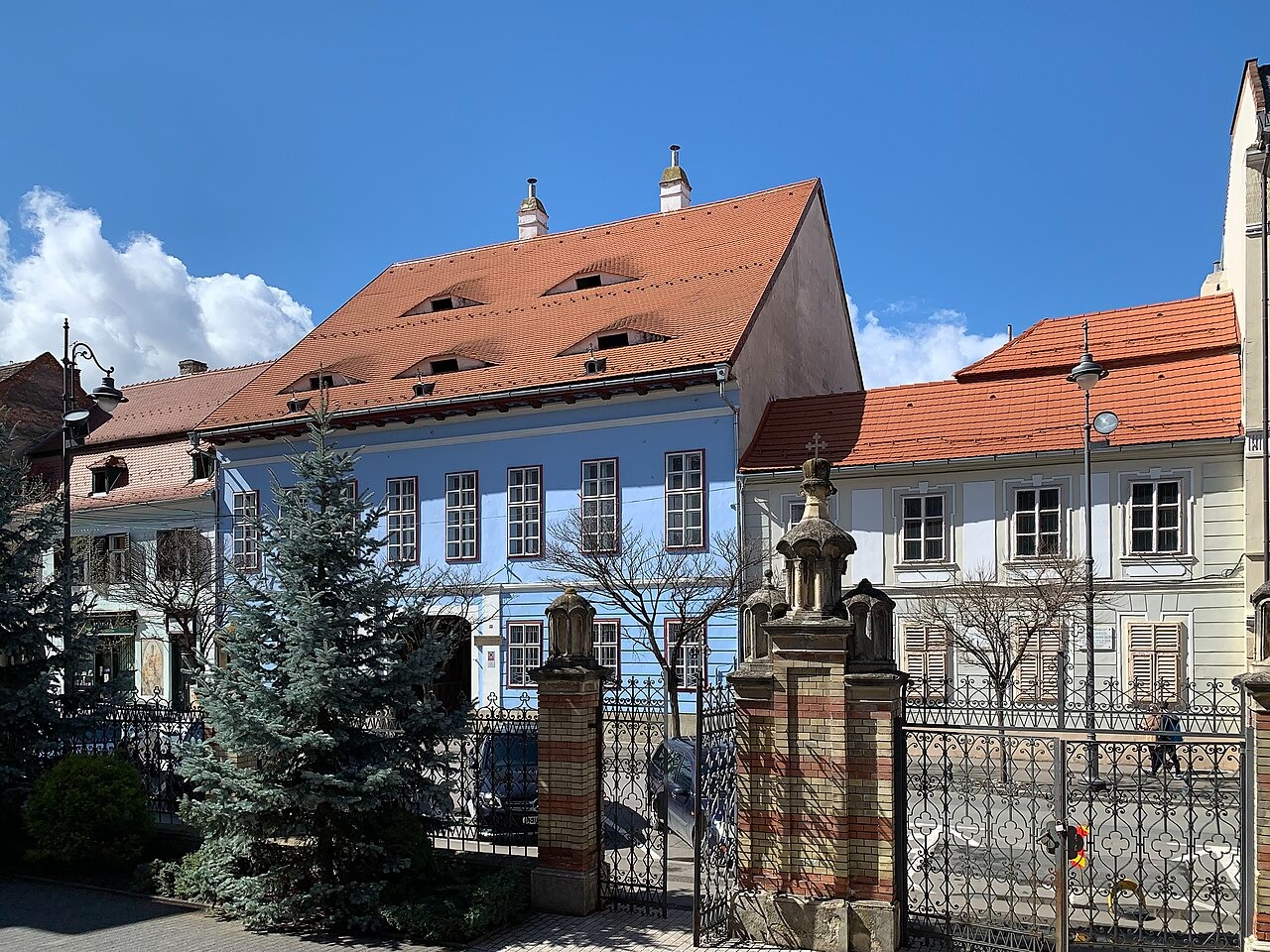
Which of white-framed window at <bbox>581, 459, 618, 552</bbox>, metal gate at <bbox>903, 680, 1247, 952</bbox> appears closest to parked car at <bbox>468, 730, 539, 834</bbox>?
metal gate at <bbox>903, 680, 1247, 952</bbox>

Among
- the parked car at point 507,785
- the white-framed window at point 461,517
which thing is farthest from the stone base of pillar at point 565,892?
the white-framed window at point 461,517

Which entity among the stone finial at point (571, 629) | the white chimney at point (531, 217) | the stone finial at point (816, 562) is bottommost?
the stone finial at point (571, 629)

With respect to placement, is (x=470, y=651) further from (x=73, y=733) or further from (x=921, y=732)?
(x=921, y=732)

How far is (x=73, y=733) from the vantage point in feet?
44.9

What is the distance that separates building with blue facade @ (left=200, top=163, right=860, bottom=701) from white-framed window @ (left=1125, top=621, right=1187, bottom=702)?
7986mm

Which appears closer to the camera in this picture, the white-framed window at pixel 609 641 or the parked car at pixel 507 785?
the parked car at pixel 507 785

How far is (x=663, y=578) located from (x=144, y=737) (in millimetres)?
12398

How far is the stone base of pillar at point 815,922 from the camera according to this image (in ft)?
29.0

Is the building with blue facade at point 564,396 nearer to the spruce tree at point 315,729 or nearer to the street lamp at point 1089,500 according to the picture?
the street lamp at point 1089,500

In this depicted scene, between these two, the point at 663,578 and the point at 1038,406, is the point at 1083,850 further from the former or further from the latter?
the point at 1038,406

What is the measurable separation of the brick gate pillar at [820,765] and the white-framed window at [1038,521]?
13775mm

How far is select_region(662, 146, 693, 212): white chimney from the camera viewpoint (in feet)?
113

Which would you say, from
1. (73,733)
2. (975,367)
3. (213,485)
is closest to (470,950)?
(73,733)

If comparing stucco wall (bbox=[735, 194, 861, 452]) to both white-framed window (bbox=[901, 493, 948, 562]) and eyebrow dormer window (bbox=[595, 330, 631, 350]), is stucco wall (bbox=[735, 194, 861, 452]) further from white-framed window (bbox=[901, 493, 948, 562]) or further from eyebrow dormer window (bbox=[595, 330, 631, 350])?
white-framed window (bbox=[901, 493, 948, 562])
